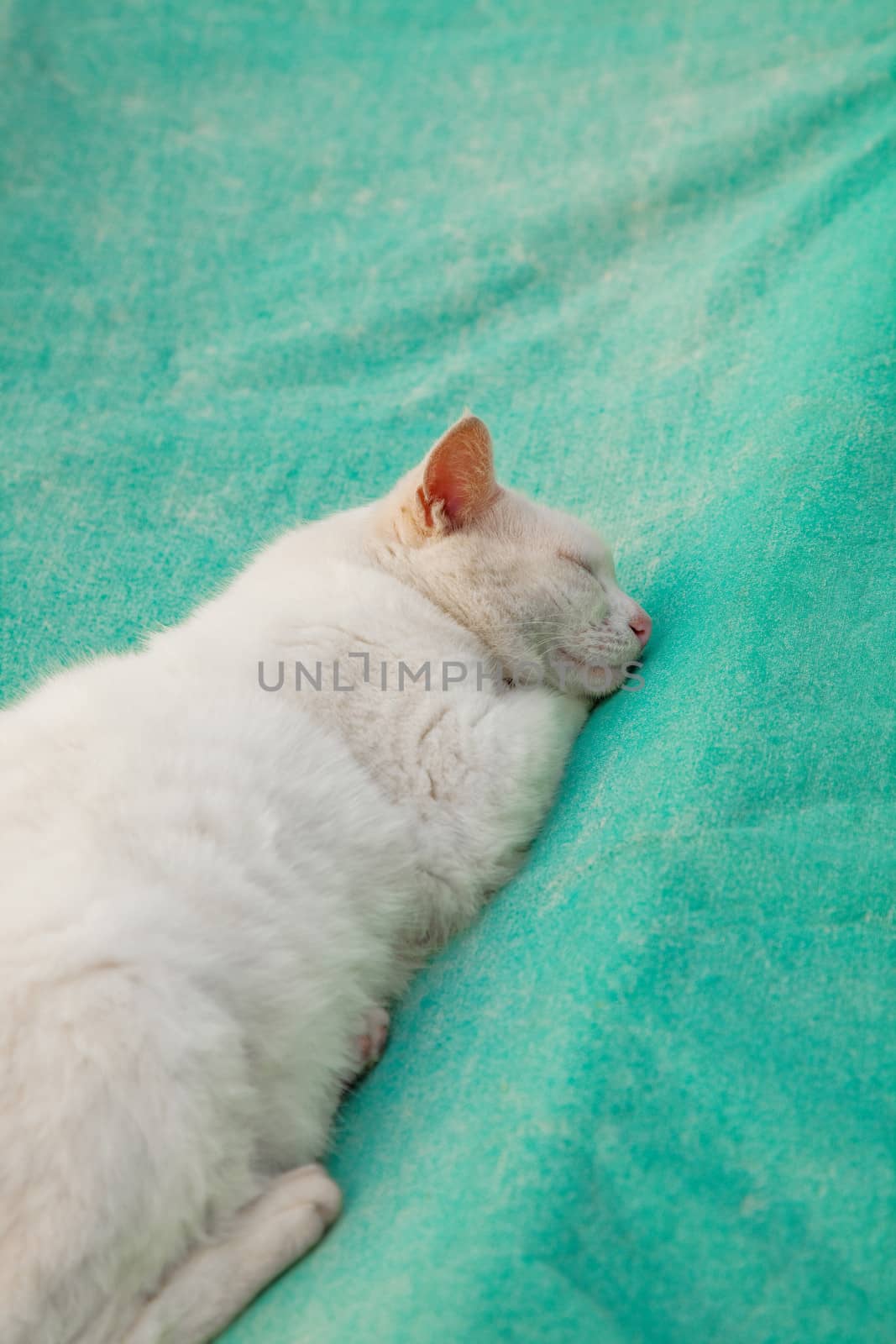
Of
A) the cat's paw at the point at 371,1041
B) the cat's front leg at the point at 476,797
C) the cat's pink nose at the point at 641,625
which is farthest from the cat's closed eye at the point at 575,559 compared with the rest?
the cat's paw at the point at 371,1041

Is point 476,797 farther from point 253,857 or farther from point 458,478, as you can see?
point 458,478

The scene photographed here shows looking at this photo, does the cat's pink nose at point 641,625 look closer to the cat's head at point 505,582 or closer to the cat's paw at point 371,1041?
the cat's head at point 505,582

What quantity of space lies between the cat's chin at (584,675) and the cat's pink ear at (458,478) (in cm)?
30

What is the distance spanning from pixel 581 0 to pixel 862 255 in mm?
1504

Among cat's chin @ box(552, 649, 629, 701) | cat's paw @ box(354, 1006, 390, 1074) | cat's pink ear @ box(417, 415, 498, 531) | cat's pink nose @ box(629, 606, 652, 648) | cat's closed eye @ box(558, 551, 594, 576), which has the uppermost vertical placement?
cat's pink ear @ box(417, 415, 498, 531)

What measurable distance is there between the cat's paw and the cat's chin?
0.70m

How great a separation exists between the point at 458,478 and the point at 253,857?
790 mm

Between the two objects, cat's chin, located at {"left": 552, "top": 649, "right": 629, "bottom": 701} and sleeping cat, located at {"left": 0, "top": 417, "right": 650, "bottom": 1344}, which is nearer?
sleeping cat, located at {"left": 0, "top": 417, "right": 650, "bottom": 1344}

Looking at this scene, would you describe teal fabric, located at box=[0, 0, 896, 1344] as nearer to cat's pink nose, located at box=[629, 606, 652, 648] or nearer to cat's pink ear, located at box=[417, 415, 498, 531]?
cat's pink nose, located at box=[629, 606, 652, 648]

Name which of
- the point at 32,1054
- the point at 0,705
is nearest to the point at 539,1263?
the point at 32,1054

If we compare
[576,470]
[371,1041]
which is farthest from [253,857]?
[576,470]

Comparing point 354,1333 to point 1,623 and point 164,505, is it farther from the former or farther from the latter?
point 164,505

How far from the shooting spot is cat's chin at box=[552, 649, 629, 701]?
2014 millimetres

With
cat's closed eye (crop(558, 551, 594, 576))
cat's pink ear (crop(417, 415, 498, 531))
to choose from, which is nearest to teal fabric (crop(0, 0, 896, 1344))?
cat's closed eye (crop(558, 551, 594, 576))
